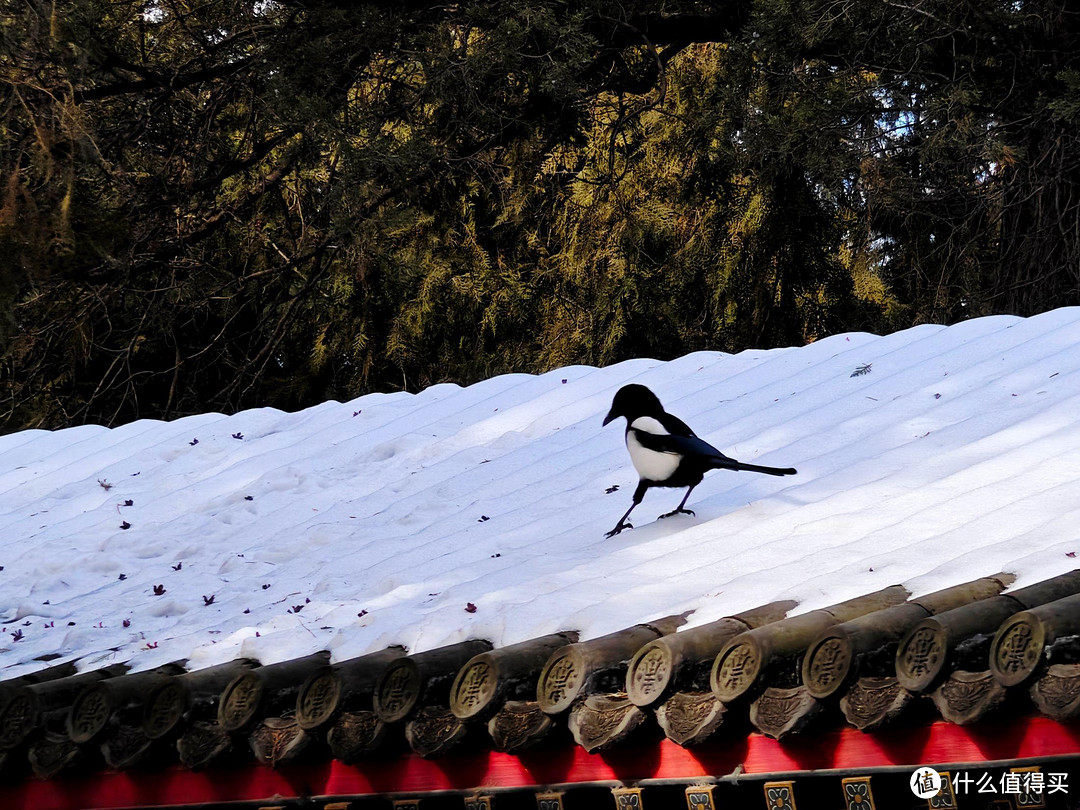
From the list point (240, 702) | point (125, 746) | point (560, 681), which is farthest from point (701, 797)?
point (125, 746)

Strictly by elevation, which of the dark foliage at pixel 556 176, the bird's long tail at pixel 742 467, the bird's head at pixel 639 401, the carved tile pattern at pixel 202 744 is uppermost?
the dark foliage at pixel 556 176

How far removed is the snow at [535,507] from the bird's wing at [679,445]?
24cm

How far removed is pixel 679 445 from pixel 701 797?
172cm

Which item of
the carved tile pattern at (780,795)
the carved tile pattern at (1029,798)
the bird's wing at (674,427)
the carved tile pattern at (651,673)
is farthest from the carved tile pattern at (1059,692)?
the bird's wing at (674,427)

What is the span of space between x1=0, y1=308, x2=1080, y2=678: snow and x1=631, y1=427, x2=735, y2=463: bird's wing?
241 mm

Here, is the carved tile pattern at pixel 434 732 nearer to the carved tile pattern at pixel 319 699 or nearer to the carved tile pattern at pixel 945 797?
the carved tile pattern at pixel 319 699

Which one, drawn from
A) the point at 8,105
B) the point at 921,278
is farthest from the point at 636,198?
the point at 8,105

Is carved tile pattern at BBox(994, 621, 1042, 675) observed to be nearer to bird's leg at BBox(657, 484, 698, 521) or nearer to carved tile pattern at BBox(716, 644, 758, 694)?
carved tile pattern at BBox(716, 644, 758, 694)

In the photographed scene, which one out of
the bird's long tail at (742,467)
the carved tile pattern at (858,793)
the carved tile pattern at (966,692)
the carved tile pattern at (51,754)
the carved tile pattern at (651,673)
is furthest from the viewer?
the bird's long tail at (742,467)

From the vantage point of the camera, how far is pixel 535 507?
496 cm

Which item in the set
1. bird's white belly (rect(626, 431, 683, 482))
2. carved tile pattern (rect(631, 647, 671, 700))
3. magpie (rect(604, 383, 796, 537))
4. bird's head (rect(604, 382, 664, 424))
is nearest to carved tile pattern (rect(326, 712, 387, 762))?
carved tile pattern (rect(631, 647, 671, 700))

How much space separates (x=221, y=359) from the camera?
13.1 meters

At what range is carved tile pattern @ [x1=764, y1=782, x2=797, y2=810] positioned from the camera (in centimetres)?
262

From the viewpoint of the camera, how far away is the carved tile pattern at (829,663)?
8.09 ft
